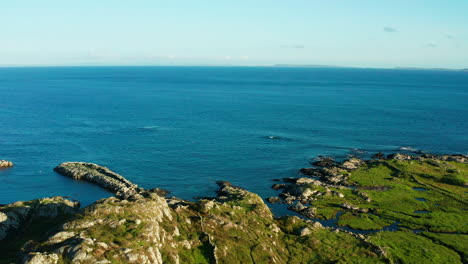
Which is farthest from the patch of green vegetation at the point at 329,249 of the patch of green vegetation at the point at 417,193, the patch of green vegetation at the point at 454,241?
the patch of green vegetation at the point at 417,193

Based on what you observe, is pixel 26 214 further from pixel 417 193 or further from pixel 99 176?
pixel 417 193

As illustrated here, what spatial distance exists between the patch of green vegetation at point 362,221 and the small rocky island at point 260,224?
0.22m

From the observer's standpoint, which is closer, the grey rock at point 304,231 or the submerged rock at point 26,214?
the submerged rock at point 26,214

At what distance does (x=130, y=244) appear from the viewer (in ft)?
169

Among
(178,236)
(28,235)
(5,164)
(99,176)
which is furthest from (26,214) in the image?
(5,164)

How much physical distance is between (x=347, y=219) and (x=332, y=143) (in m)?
69.8

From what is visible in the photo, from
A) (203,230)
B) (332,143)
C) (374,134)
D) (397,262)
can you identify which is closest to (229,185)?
(203,230)

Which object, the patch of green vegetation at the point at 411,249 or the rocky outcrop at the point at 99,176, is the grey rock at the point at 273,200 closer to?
the patch of green vegetation at the point at 411,249

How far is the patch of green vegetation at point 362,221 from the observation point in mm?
80562

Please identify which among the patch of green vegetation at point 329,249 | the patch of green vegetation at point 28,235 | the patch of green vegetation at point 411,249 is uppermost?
the patch of green vegetation at point 28,235

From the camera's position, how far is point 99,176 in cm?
10725

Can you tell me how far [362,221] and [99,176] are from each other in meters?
71.9

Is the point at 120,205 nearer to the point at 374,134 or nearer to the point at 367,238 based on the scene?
the point at 367,238

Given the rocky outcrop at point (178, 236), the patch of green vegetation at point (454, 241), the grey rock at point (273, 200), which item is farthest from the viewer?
the grey rock at point (273, 200)
